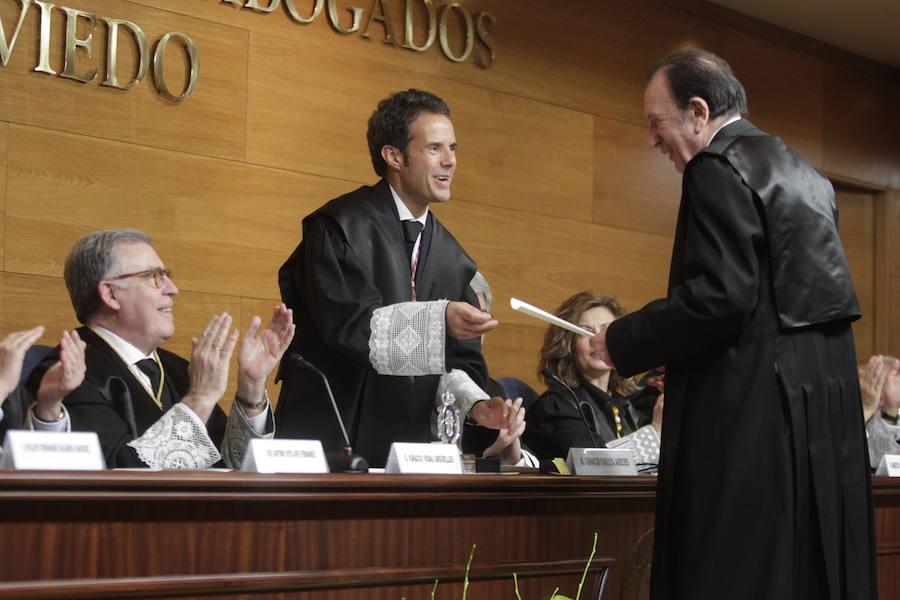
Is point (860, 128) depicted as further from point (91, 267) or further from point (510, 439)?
point (91, 267)

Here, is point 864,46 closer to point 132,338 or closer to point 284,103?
point 284,103

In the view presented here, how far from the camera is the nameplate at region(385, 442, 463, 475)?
2.23 meters

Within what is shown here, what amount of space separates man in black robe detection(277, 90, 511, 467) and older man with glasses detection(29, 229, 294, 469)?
0.54ft

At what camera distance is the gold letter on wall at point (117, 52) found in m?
4.18

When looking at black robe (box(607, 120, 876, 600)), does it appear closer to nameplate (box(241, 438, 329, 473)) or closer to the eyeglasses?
nameplate (box(241, 438, 329, 473))

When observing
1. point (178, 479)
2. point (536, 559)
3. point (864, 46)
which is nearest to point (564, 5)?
point (864, 46)

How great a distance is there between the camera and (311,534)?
204cm

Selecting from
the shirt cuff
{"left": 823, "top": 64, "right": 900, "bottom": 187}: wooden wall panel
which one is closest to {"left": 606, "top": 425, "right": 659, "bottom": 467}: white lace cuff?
the shirt cuff

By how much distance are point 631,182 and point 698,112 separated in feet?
11.9

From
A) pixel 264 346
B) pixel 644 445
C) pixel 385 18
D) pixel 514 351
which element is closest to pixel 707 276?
pixel 264 346

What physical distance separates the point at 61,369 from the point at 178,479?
0.60 meters

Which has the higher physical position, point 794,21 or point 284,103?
point 794,21

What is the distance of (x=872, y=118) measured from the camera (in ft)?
23.4

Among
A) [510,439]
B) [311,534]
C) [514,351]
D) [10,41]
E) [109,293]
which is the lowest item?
[311,534]
